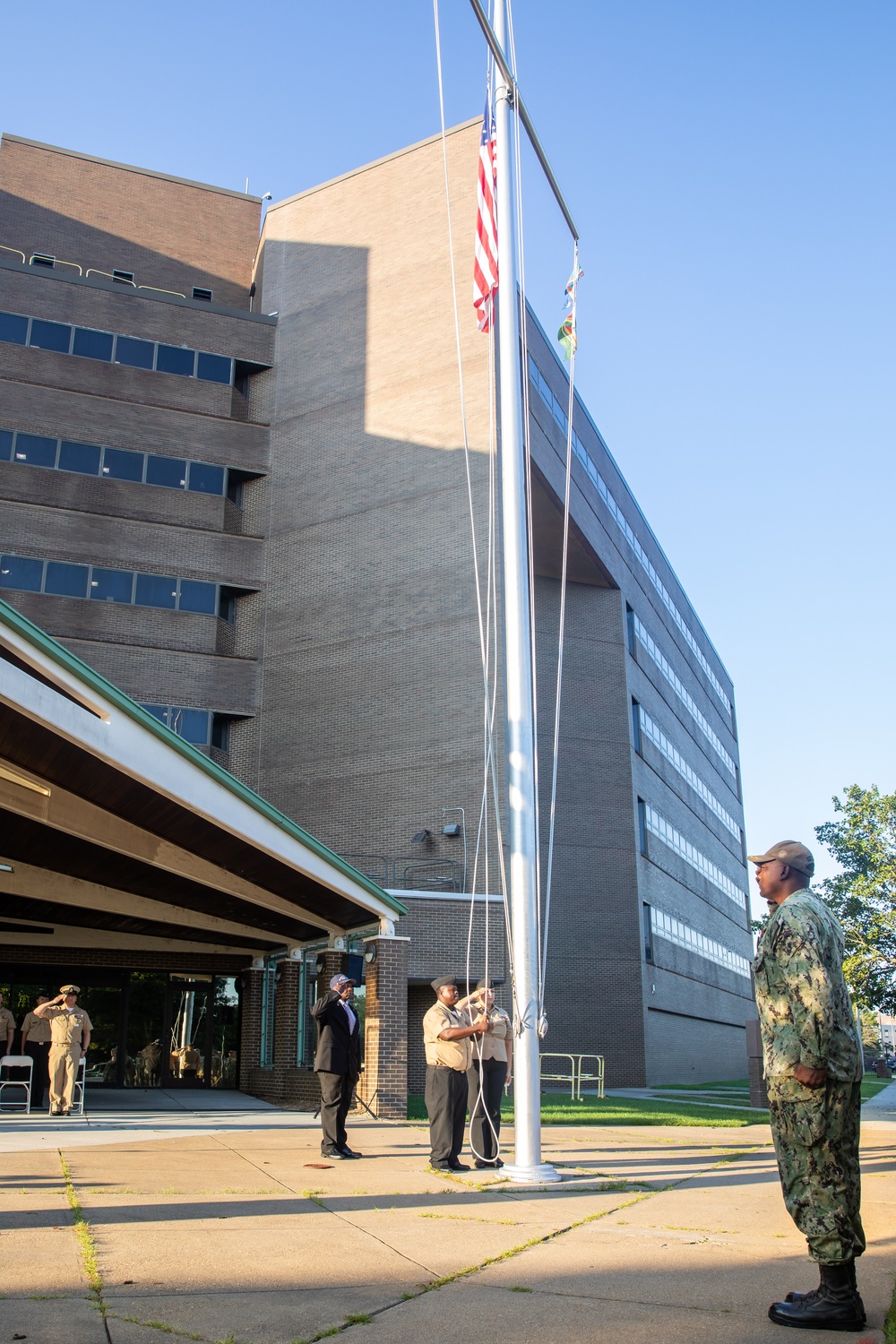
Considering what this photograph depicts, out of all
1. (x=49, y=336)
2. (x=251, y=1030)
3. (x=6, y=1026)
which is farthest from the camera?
(x=49, y=336)

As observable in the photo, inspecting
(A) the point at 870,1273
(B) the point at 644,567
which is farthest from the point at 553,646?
(A) the point at 870,1273

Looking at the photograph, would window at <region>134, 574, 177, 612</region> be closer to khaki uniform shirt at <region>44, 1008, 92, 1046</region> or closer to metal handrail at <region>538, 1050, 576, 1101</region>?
metal handrail at <region>538, 1050, 576, 1101</region>

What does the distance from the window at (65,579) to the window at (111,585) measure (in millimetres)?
243

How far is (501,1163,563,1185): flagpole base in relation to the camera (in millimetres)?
8664

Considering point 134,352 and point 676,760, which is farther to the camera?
point 676,760

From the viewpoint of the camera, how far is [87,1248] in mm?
5758

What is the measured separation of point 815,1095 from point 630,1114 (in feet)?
48.8

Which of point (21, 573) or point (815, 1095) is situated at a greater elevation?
point (21, 573)

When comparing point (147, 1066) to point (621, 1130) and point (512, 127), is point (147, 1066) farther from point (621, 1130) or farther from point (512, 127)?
point (512, 127)

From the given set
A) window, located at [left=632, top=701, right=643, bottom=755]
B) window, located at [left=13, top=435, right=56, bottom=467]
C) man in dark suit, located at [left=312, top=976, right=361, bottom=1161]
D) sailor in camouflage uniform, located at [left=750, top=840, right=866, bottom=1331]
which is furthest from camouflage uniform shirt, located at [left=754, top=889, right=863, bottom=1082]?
window, located at [left=632, top=701, right=643, bottom=755]

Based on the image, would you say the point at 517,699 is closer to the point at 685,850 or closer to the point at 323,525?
the point at 323,525

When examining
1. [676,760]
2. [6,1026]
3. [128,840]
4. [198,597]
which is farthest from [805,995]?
[676,760]

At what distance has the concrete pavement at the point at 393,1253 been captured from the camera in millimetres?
4477

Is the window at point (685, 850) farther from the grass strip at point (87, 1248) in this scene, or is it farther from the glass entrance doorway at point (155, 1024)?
the grass strip at point (87, 1248)
